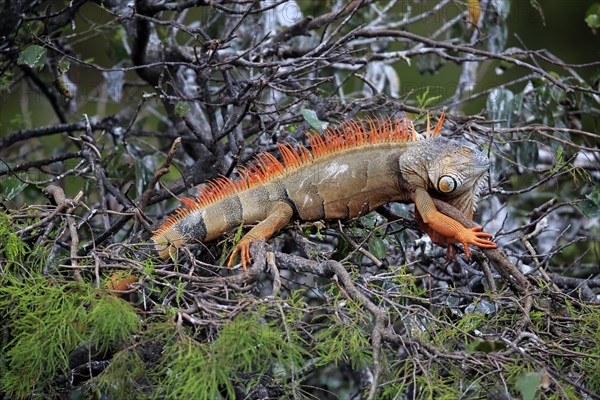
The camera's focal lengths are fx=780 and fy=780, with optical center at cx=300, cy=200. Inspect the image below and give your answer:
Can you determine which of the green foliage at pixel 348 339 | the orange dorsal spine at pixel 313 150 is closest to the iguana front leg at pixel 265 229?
the orange dorsal spine at pixel 313 150

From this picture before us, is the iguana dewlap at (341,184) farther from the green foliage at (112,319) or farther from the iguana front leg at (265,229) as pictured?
the green foliage at (112,319)

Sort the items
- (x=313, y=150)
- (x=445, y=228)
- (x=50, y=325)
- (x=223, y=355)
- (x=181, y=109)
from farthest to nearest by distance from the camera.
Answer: (x=181, y=109) → (x=313, y=150) → (x=445, y=228) → (x=50, y=325) → (x=223, y=355)

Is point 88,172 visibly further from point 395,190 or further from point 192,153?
point 395,190

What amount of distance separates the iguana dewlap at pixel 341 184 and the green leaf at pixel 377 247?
9.1 inches

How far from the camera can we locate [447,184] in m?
4.81

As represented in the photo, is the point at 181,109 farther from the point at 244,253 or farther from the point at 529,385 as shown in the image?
the point at 529,385

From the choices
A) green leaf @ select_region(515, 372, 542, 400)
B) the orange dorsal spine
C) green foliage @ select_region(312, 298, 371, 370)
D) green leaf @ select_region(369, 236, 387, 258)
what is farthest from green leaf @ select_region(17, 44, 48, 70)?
green leaf @ select_region(515, 372, 542, 400)

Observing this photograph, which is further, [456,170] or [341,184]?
[341,184]

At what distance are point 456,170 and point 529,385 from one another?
6.35 feet

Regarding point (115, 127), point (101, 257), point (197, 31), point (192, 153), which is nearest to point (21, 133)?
point (115, 127)

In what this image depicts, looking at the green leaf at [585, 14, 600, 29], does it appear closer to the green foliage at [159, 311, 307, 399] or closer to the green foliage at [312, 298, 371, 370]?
the green foliage at [312, 298, 371, 370]

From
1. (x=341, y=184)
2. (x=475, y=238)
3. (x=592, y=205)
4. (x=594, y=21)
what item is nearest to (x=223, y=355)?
(x=475, y=238)

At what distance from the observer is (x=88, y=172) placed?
577cm

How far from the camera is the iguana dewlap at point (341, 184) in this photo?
4848mm
